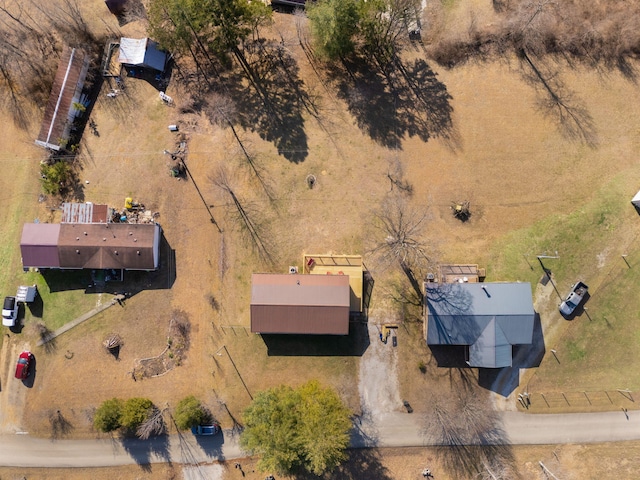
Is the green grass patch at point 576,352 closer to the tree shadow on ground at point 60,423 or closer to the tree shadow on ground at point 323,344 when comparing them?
the tree shadow on ground at point 323,344

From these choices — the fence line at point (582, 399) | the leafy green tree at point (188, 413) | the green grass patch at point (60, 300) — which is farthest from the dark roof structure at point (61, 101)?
the fence line at point (582, 399)

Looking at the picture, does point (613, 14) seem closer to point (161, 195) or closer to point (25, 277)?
point (161, 195)

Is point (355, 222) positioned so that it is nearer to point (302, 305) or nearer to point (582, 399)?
point (302, 305)

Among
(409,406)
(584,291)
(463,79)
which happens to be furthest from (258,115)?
(584,291)

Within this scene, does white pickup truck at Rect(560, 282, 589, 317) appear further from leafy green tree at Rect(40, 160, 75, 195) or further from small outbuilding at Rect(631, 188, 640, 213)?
leafy green tree at Rect(40, 160, 75, 195)

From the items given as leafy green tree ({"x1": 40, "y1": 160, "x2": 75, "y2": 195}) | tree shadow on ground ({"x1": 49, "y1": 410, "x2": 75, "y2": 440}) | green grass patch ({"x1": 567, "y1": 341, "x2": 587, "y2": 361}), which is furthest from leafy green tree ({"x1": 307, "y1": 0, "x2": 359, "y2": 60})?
tree shadow on ground ({"x1": 49, "y1": 410, "x2": 75, "y2": 440})
